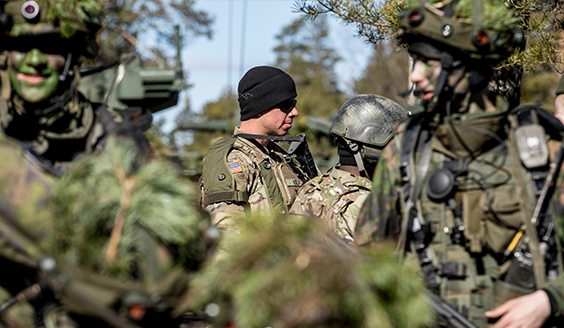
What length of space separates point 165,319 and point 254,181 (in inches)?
76.5

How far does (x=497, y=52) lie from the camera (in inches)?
115

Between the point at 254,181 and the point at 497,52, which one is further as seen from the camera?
the point at 254,181

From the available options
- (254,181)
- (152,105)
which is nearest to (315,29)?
(152,105)

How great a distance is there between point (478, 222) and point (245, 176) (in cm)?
182

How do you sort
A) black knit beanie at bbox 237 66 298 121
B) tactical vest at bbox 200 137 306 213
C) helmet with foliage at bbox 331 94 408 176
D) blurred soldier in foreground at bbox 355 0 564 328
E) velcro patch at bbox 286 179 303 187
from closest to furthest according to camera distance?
blurred soldier in foreground at bbox 355 0 564 328
tactical vest at bbox 200 137 306 213
helmet with foliage at bbox 331 94 408 176
velcro patch at bbox 286 179 303 187
black knit beanie at bbox 237 66 298 121

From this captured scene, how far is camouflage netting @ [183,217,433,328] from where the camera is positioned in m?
1.97

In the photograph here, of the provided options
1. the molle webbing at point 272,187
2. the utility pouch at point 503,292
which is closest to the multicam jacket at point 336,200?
the molle webbing at point 272,187

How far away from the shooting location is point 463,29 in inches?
112

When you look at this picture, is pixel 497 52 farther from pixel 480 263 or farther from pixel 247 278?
pixel 247 278

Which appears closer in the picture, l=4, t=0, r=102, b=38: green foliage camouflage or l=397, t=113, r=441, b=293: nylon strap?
l=4, t=0, r=102, b=38: green foliage camouflage

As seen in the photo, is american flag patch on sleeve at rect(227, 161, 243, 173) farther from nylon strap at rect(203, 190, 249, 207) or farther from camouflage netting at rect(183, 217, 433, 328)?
camouflage netting at rect(183, 217, 433, 328)

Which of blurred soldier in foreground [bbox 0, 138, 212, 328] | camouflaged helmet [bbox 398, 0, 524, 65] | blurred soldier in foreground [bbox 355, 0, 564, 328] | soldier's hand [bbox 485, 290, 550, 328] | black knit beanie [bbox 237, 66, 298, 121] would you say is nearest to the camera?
blurred soldier in foreground [bbox 0, 138, 212, 328]

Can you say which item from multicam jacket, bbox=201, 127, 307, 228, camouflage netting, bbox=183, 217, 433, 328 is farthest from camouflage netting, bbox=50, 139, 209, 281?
multicam jacket, bbox=201, 127, 307, 228

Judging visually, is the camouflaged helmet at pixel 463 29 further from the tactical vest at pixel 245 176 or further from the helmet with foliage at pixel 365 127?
the tactical vest at pixel 245 176
